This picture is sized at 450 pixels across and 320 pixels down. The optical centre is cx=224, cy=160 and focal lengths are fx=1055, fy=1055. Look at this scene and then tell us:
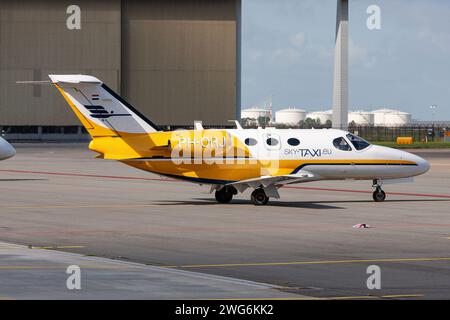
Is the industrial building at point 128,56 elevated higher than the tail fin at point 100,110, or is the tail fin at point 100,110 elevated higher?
the industrial building at point 128,56

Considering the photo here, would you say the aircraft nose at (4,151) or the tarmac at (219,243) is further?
the aircraft nose at (4,151)

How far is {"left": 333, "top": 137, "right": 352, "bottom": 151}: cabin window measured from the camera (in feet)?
116

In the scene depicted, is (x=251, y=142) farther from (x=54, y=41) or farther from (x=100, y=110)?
(x=54, y=41)

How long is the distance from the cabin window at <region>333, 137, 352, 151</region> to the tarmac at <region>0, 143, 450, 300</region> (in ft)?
6.70

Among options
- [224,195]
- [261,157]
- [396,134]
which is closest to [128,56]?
[396,134]

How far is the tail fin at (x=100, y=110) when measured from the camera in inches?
1340

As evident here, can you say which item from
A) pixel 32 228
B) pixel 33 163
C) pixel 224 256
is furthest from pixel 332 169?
pixel 33 163

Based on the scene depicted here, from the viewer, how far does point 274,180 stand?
1352 inches

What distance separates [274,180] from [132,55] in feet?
294

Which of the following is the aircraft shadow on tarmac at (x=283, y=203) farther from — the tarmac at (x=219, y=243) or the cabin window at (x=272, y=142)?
the cabin window at (x=272, y=142)

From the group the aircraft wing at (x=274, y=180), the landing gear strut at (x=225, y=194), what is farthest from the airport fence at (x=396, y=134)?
the aircraft wing at (x=274, y=180)

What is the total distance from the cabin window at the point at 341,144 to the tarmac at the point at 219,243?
6.70ft

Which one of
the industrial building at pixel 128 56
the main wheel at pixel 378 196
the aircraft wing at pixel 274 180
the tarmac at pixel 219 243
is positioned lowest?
the tarmac at pixel 219 243
